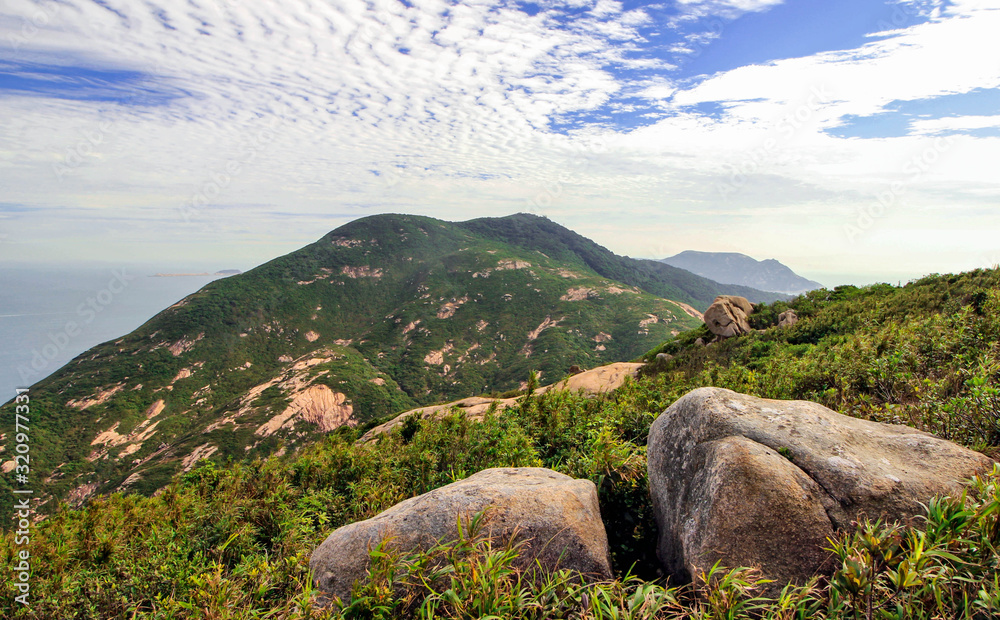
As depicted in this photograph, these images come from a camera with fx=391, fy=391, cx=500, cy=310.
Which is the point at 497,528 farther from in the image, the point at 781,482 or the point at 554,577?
the point at 781,482

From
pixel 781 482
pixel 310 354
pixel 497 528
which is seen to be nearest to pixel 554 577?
pixel 497 528

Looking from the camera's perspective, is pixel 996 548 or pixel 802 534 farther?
pixel 802 534

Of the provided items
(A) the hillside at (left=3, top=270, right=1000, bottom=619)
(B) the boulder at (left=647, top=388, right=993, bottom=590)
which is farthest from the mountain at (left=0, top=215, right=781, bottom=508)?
(B) the boulder at (left=647, top=388, right=993, bottom=590)

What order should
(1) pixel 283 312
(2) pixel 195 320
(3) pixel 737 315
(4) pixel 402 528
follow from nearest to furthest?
(4) pixel 402 528
(3) pixel 737 315
(2) pixel 195 320
(1) pixel 283 312

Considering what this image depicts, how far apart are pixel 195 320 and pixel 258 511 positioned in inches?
5216

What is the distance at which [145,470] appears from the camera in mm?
62344

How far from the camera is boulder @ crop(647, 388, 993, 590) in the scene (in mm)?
3680

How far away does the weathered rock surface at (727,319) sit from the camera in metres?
30.1

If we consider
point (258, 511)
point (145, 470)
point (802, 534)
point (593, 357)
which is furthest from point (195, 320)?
point (802, 534)

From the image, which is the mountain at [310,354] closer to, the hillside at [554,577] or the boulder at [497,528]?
the hillside at [554,577]

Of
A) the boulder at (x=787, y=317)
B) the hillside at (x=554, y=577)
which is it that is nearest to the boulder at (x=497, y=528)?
the hillside at (x=554, y=577)

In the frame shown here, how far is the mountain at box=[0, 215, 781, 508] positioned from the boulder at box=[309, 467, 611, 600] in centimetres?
3839

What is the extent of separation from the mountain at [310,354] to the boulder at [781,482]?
39808 millimetres

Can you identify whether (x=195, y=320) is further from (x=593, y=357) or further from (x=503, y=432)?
(x=503, y=432)
